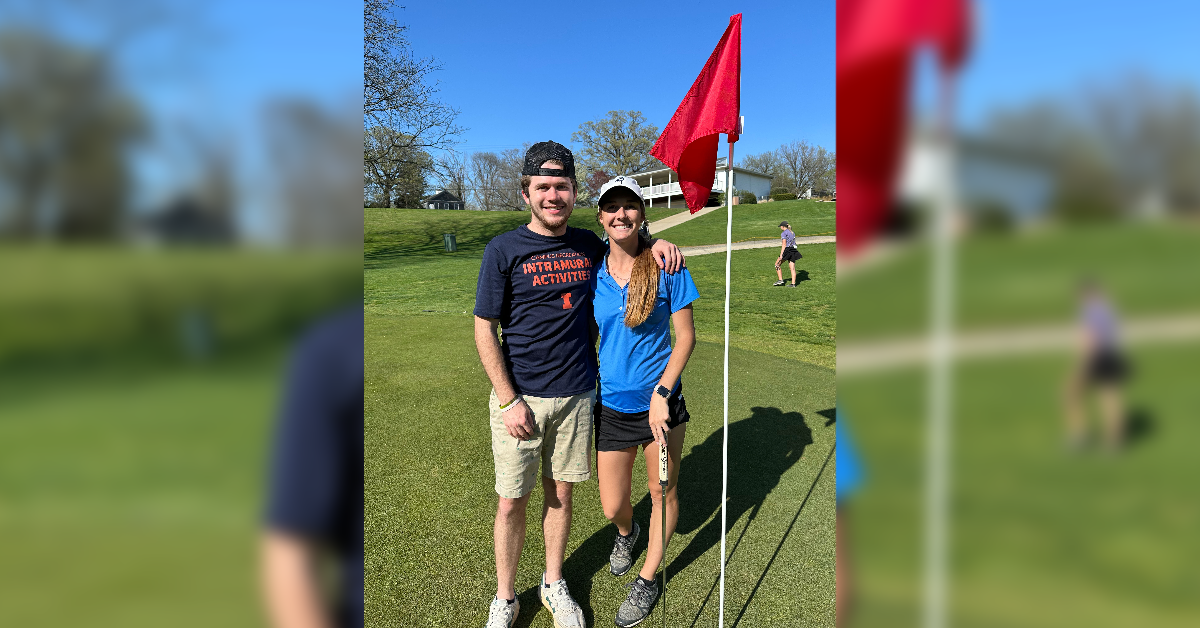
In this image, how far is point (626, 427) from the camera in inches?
107

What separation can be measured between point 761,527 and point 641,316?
185 cm

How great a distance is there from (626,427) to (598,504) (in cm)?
137

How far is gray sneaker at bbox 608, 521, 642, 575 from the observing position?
9.91 ft

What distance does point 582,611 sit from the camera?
8.83 ft
